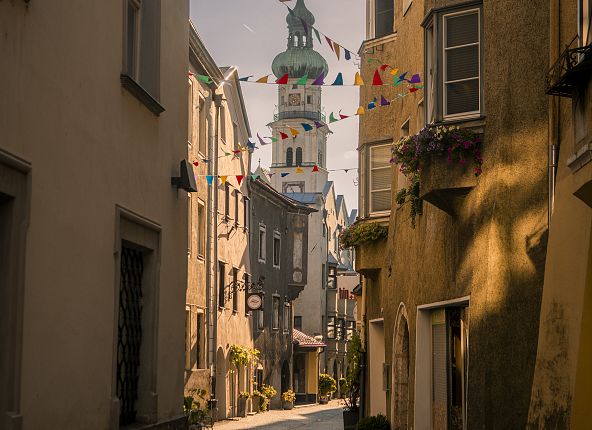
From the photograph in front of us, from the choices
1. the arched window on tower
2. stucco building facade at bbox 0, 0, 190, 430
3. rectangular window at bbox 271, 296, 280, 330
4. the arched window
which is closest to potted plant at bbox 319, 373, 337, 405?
rectangular window at bbox 271, 296, 280, 330

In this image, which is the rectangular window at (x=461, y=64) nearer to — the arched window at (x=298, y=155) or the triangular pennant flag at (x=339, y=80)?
the triangular pennant flag at (x=339, y=80)

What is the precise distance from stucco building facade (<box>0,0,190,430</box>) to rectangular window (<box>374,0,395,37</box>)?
11.7 m

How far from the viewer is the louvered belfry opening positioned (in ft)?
34.9

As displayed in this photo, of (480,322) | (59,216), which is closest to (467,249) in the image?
(480,322)

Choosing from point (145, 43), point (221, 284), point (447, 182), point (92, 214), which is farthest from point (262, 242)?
point (92, 214)

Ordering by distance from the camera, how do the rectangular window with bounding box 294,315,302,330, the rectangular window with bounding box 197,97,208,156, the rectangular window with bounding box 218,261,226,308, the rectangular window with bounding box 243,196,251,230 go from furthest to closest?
1. the rectangular window with bounding box 294,315,302,330
2. the rectangular window with bounding box 243,196,251,230
3. the rectangular window with bounding box 218,261,226,308
4. the rectangular window with bounding box 197,97,208,156

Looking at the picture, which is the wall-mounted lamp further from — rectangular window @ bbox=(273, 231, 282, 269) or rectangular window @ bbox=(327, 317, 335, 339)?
rectangular window @ bbox=(327, 317, 335, 339)

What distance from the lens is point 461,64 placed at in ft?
49.3

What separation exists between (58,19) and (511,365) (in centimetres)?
724

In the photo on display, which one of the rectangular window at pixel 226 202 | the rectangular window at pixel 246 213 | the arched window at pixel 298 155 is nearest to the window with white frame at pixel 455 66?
the rectangular window at pixel 226 202

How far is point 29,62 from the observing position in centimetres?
761

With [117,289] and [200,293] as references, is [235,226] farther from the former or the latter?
[117,289]

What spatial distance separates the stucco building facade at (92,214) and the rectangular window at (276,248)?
3894cm

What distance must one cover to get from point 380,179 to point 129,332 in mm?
12923
